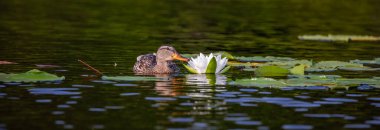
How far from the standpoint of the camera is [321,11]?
51500 mm

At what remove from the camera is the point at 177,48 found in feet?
94.4

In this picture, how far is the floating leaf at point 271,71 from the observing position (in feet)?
68.6

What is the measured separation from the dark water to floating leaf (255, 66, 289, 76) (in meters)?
0.31

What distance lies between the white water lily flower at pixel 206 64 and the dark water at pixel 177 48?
0.92ft

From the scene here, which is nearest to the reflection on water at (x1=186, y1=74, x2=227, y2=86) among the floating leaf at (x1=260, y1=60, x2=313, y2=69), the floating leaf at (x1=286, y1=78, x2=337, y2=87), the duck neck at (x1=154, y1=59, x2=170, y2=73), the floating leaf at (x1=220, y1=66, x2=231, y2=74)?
the floating leaf at (x1=220, y1=66, x2=231, y2=74)

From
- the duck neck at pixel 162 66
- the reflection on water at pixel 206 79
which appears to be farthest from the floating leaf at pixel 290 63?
the duck neck at pixel 162 66

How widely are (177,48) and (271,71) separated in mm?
8119

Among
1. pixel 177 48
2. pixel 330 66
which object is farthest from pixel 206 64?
pixel 177 48

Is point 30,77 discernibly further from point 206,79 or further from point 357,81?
point 357,81

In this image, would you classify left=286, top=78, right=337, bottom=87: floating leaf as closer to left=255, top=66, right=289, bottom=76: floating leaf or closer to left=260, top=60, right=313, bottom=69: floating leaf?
left=255, top=66, right=289, bottom=76: floating leaf

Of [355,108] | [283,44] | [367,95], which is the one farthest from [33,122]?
[283,44]

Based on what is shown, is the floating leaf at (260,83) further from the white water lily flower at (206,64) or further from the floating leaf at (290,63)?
the floating leaf at (290,63)

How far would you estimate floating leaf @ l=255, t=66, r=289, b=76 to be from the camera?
824 inches

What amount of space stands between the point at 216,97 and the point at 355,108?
2561 millimetres
